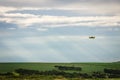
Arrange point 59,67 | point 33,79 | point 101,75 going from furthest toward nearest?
point 59,67, point 101,75, point 33,79

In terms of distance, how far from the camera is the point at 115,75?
32688 millimetres

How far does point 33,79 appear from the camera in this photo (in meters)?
26.6

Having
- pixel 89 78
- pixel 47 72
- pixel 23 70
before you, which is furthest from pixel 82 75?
pixel 23 70

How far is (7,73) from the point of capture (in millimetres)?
29312

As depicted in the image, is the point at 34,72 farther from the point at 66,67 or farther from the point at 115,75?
the point at 115,75

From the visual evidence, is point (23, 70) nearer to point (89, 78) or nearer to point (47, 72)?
point (47, 72)

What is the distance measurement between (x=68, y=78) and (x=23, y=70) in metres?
5.44

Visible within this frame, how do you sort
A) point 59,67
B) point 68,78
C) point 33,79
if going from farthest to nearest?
point 59,67 → point 68,78 → point 33,79

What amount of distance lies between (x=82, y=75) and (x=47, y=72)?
3779 millimetres

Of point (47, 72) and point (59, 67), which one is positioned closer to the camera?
point (47, 72)

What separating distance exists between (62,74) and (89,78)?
10.2 feet

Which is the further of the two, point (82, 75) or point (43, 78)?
point (82, 75)

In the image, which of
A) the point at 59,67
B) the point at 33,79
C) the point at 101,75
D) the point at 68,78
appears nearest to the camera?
the point at 33,79

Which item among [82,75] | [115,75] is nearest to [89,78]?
[82,75]
